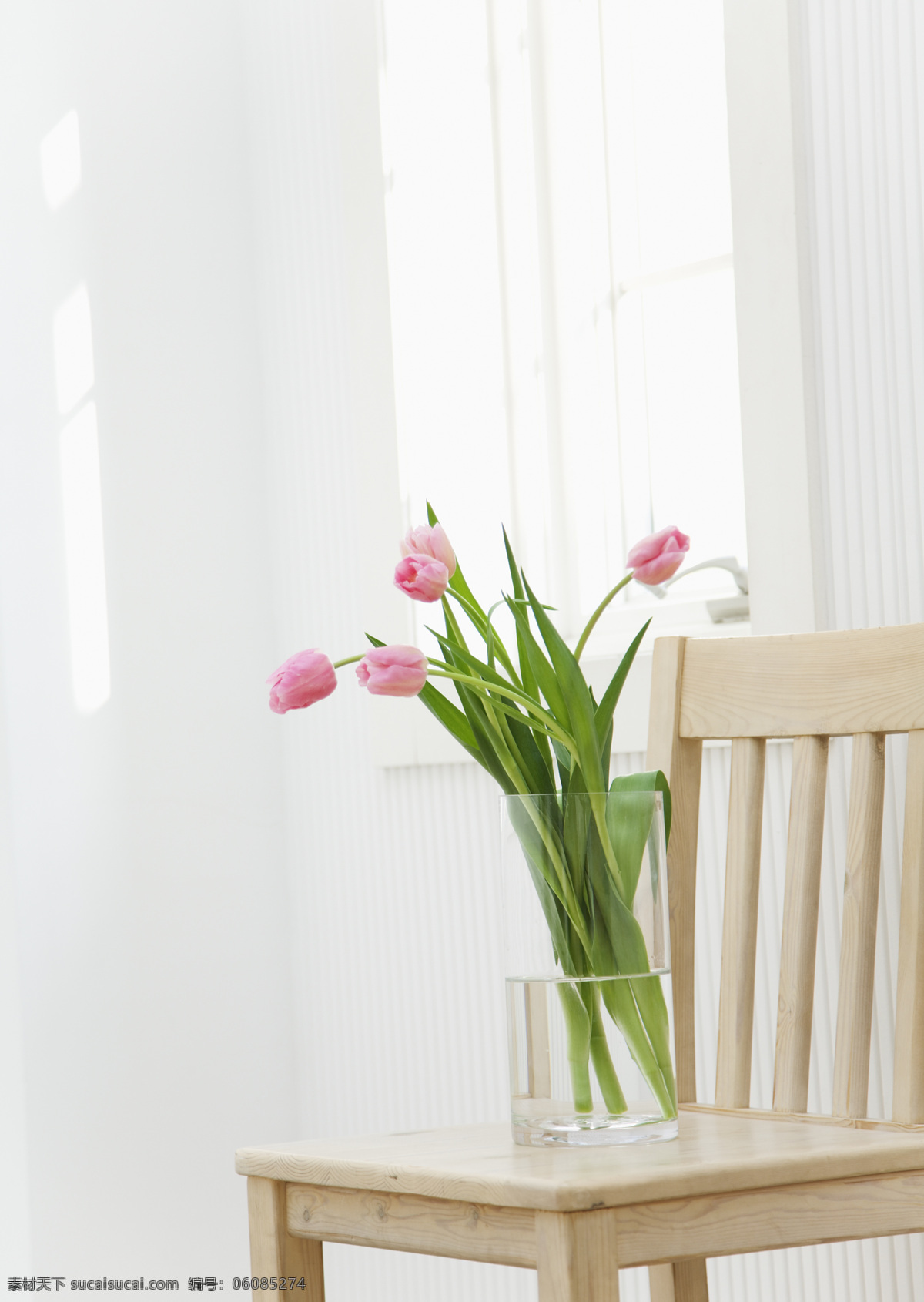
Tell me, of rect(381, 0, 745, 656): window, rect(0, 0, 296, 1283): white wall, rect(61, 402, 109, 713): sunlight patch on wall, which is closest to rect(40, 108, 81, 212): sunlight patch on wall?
rect(0, 0, 296, 1283): white wall

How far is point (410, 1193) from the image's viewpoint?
0.98m

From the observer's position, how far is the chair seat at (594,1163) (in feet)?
2.89

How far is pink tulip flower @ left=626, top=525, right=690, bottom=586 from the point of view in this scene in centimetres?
97

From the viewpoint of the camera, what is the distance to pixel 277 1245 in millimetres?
1103

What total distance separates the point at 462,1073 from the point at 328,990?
0.80 ft

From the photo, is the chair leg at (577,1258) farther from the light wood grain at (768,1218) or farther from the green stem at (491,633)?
the green stem at (491,633)

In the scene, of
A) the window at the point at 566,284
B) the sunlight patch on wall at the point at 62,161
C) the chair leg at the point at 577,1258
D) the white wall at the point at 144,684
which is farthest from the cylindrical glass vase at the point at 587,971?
the sunlight patch on wall at the point at 62,161

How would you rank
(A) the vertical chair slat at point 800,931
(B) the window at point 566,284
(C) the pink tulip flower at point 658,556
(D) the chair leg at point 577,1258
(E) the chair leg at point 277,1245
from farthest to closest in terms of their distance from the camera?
1. (B) the window at point 566,284
2. (A) the vertical chair slat at point 800,931
3. (E) the chair leg at point 277,1245
4. (C) the pink tulip flower at point 658,556
5. (D) the chair leg at point 577,1258

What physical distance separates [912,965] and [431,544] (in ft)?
1.54

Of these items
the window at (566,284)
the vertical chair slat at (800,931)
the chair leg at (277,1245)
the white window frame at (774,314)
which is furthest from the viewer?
the window at (566,284)

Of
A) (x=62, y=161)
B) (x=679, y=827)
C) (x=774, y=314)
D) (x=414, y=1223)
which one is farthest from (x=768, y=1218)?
(x=62, y=161)

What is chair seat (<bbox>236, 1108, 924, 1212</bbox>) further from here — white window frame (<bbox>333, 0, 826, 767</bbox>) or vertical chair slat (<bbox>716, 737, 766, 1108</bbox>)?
white window frame (<bbox>333, 0, 826, 767</bbox>)

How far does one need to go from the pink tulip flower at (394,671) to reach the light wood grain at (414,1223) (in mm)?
298

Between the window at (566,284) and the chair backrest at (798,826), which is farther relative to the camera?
the window at (566,284)
